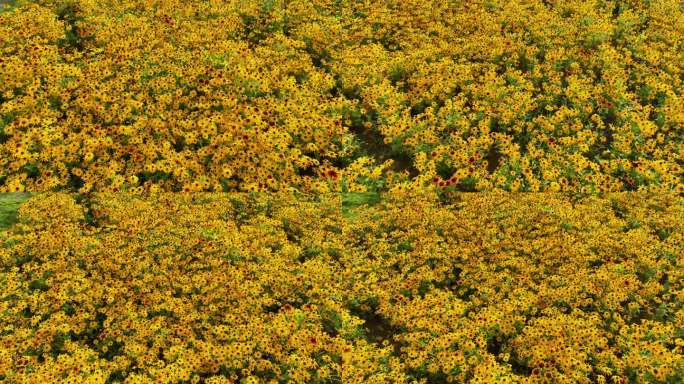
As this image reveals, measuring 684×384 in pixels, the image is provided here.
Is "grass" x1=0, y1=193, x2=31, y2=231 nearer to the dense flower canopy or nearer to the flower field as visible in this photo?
the flower field

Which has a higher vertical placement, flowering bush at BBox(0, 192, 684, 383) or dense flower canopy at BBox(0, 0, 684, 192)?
dense flower canopy at BBox(0, 0, 684, 192)

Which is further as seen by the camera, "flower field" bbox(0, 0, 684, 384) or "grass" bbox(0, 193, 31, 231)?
"grass" bbox(0, 193, 31, 231)

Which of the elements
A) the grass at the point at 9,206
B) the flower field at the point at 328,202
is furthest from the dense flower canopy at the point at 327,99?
the grass at the point at 9,206

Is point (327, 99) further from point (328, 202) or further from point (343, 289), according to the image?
point (343, 289)

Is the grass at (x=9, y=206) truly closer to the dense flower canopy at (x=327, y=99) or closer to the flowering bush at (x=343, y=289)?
the flowering bush at (x=343, y=289)

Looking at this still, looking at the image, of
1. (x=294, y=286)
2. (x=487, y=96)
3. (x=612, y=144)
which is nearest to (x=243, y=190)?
(x=294, y=286)

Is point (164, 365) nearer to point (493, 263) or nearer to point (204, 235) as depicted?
point (204, 235)

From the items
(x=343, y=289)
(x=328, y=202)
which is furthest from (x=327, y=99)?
(x=343, y=289)

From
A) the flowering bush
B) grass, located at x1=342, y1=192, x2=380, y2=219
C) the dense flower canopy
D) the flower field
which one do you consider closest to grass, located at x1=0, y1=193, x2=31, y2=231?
the flower field
